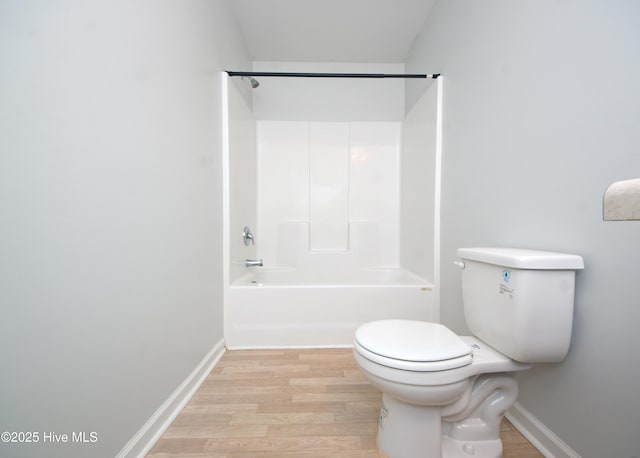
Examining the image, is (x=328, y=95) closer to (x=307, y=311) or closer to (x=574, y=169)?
(x=307, y=311)

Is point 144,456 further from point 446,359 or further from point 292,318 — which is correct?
point 446,359

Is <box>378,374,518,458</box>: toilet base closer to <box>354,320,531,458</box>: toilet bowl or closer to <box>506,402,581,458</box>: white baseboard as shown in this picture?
<box>354,320,531,458</box>: toilet bowl

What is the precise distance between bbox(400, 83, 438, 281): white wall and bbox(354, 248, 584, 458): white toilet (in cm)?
96

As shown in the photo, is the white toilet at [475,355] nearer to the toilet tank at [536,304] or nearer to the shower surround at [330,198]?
the toilet tank at [536,304]

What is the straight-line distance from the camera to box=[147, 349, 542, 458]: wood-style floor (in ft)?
3.26

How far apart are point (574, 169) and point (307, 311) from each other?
154 centimetres

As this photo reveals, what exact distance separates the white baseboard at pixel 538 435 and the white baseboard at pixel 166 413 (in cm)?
147

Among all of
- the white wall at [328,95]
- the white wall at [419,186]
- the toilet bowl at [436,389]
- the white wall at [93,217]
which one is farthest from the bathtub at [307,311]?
the white wall at [328,95]

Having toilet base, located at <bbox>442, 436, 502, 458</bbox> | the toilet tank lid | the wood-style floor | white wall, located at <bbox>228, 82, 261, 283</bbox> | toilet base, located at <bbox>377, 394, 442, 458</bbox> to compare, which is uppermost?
white wall, located at <bbox>228, 82, 261, 283</bbox>

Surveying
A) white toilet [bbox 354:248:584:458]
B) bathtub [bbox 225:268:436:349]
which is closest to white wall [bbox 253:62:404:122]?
bathtub [bbox 225:268:436:349]

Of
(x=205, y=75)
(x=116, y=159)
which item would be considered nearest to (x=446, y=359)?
(x=116, y=159)

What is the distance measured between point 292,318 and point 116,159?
137 centimetres

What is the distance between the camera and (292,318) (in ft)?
5.98

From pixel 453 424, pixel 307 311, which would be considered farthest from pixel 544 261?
pixel 307 311
